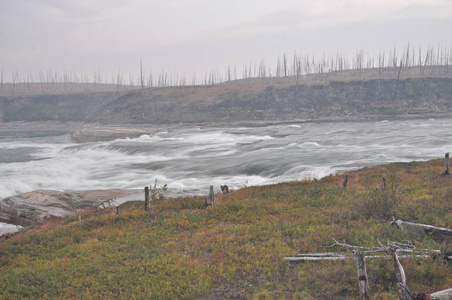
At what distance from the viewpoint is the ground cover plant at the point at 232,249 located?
9.21 meters

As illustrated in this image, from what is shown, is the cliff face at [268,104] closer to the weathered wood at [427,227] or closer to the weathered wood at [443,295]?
the weathered wood at [427,227]

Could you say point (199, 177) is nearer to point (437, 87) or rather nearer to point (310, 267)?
point (310, 267)

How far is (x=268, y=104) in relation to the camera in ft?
369

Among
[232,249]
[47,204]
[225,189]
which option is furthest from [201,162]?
[232,249]

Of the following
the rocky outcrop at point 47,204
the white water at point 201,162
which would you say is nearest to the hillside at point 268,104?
the white water at point 201,162

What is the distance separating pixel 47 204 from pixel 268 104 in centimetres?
9479

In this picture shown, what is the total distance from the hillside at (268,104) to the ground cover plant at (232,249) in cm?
8055

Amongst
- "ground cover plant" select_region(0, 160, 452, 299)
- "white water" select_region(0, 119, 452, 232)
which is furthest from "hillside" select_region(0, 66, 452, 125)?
"ground cover plant" select_region(0, 160, 452, 299)

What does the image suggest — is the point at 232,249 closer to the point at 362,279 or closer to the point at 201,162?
the point at 362,279

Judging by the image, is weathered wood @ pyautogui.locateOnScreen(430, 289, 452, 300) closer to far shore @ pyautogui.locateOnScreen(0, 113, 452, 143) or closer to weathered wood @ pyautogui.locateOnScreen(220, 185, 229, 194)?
weathered wood @ pyautogui.locateOnScreen(220, 185, 229, 194)

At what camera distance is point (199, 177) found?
3362 cm

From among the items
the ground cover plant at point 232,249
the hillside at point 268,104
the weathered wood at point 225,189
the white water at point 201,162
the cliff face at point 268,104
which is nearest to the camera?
the ground cover plant at point 232,249

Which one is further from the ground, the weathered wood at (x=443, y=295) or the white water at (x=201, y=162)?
the weathered wood at (x=443, y=295)

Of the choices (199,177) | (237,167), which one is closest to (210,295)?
(199,177)
